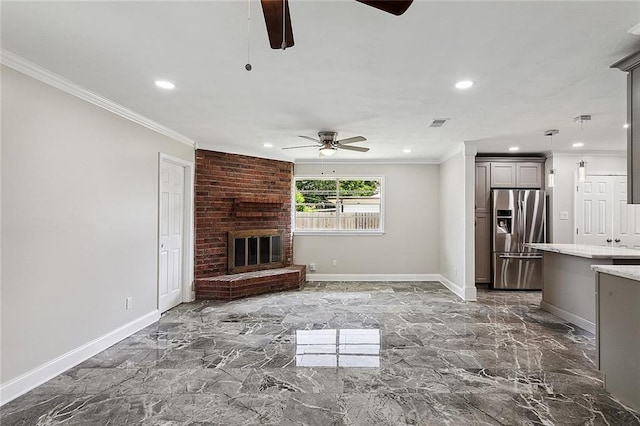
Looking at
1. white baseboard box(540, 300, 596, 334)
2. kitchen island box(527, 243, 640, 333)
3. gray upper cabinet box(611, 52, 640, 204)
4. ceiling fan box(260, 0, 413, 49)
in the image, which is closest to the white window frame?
kitchen island box(527, 243, 640, 333)

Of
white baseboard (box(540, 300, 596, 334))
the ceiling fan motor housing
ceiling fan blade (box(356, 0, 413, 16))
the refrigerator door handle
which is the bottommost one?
white baseboard (box(540, 300, 596, 334))

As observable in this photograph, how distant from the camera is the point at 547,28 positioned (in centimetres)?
196

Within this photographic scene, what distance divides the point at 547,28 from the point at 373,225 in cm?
508

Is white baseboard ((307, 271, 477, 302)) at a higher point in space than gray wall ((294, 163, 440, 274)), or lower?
lower

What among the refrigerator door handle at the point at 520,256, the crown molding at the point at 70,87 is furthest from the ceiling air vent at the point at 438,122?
the crown molding at the point at 70,87

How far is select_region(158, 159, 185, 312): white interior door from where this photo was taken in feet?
14.7

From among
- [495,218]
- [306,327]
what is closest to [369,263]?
[495,218]

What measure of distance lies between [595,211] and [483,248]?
197 centimetres

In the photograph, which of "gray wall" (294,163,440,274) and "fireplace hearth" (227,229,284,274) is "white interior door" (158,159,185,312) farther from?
"gray wall" (294,163,440,274)

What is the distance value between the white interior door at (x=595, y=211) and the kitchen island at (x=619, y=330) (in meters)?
3.87

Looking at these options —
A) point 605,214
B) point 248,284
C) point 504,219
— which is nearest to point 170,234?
point 248,284

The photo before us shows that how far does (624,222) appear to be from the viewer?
573 centimetres

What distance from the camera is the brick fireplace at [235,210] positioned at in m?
5.27

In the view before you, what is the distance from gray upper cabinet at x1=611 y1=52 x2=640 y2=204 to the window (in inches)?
180
